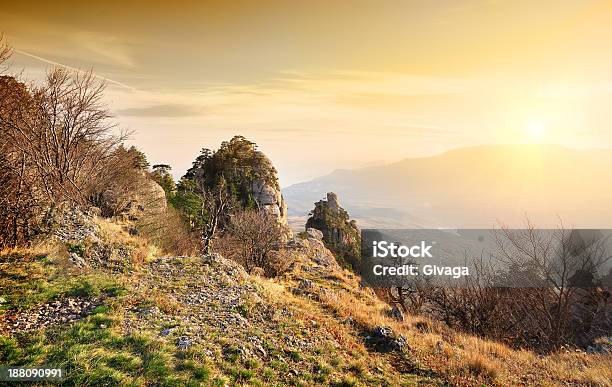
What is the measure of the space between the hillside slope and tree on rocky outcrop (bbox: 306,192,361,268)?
4072cm

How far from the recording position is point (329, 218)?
61969mm

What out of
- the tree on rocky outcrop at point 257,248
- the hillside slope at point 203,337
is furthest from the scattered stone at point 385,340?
the tree on rocky outcrop at point 257,248

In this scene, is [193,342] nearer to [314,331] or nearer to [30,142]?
[314,331]

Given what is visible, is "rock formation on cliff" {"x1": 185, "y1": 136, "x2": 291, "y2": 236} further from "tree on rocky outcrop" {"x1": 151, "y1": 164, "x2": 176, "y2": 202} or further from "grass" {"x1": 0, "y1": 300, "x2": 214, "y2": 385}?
"grass" {"x1": 0, "y1": 300, "x2": 214, "y2": 385}

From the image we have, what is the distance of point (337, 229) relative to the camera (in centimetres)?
6159

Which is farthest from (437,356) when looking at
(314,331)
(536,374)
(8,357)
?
(8,357)

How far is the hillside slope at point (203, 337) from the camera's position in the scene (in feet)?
26.5

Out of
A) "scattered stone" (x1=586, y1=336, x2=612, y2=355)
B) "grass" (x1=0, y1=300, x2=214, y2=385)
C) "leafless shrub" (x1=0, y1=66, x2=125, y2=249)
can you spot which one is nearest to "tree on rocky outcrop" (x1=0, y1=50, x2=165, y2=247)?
"leafless shrub" (x1=0, y1=66, x2=125, y2=249)

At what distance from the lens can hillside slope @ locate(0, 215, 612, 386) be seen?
26.5 feet

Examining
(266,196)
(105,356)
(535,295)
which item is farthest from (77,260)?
(266,196)

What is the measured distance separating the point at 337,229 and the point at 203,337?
52475 mm

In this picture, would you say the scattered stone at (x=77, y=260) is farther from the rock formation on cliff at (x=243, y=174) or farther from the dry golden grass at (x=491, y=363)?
the rock formation on cliff at (x=243, y=174)

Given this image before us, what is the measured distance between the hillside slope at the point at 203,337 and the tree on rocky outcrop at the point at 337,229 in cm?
4072

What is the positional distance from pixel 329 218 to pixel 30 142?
48.3m
